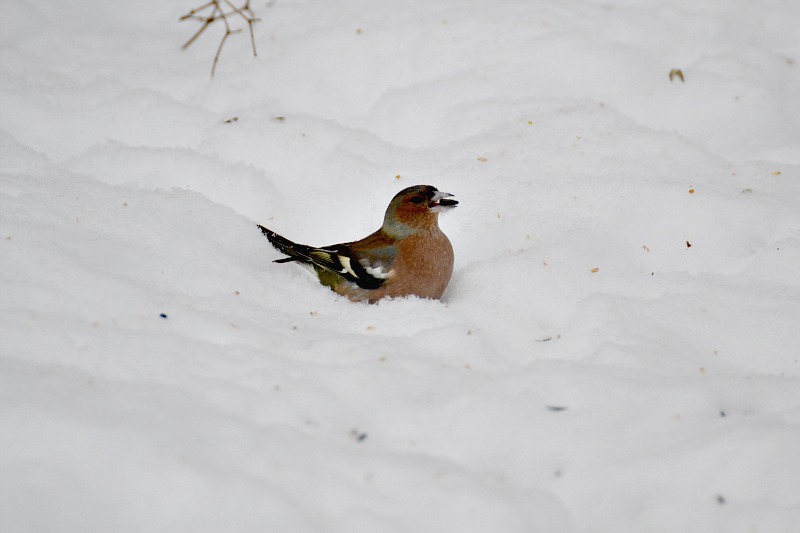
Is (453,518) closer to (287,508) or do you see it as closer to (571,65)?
(287,508)

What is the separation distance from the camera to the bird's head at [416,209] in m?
3.62

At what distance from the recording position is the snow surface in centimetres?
218

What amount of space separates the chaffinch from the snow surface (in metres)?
0.13

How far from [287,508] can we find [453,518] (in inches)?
17.4

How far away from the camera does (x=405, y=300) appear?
345 centimetres

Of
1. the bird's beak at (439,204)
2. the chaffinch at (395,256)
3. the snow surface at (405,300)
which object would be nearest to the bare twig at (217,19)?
the snow surface at (405,300)

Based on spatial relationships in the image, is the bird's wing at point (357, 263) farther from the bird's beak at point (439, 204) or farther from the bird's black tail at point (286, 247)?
the bird's beak at point (439, 204)

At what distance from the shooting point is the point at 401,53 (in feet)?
17.3

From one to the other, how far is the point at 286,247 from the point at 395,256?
526mm

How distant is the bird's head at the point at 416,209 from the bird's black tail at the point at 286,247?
416 mm

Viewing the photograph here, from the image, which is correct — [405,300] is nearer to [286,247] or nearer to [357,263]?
[357,263]

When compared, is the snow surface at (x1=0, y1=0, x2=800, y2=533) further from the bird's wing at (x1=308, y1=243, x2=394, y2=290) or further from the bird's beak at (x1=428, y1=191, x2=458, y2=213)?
the bird's beak at (x1=428, y1=191, x2=458, y2=213)

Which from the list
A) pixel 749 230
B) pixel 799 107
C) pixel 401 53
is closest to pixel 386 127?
pixel 401 53

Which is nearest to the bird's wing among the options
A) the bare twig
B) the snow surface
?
the snow surface
